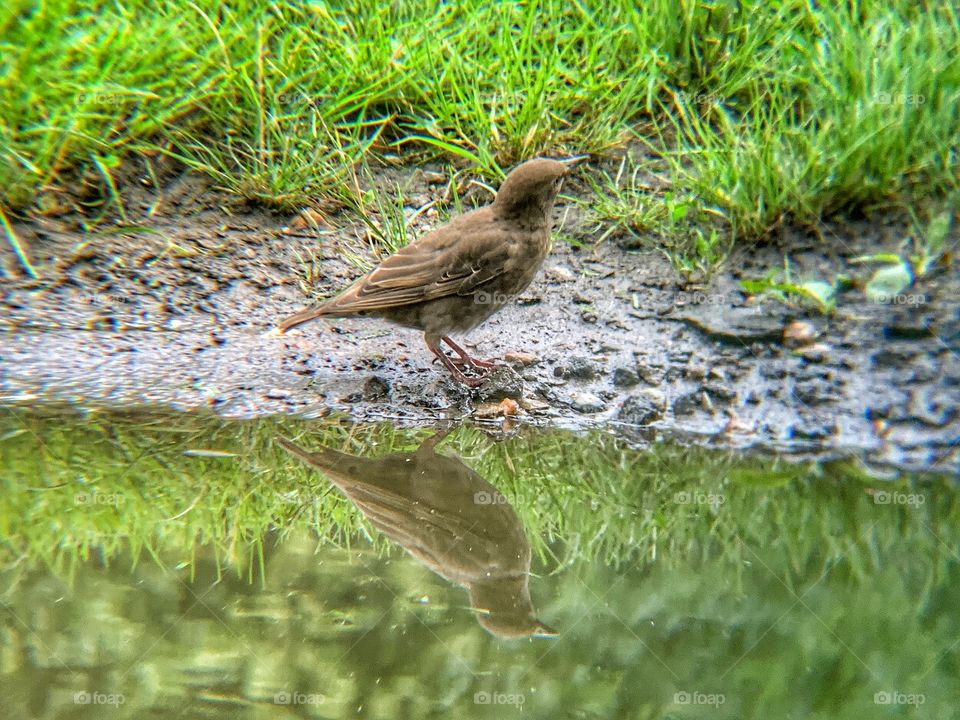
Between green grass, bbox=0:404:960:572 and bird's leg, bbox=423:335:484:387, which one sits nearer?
green grass, bbox=0:404:960:572

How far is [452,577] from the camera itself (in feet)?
10.6

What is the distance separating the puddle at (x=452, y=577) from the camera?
8.75 ft

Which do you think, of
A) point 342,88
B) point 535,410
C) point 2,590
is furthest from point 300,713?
point 342,88

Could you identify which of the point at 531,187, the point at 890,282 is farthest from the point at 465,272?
the point at 890,282

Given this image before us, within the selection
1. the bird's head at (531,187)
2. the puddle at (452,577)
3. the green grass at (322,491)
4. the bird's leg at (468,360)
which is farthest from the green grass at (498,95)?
the puddle at (452,577)

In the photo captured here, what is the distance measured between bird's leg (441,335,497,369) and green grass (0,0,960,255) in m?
1.23

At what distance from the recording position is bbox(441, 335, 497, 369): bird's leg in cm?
482

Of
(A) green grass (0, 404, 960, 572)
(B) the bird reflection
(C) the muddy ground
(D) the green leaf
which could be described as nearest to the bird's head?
(C) the muddy ground

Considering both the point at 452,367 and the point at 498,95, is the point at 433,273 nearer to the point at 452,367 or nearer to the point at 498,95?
the point at 452,367

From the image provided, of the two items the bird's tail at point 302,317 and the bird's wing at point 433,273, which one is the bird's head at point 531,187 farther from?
the bird's tail at point 302,317

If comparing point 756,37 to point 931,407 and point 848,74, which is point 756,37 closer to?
point 848,74

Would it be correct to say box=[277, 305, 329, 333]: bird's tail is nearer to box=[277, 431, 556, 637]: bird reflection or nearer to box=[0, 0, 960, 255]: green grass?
box=[277, 431, 556, 637]: bird reflection

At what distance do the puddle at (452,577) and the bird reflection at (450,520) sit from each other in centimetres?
1

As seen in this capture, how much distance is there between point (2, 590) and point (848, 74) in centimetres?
469
